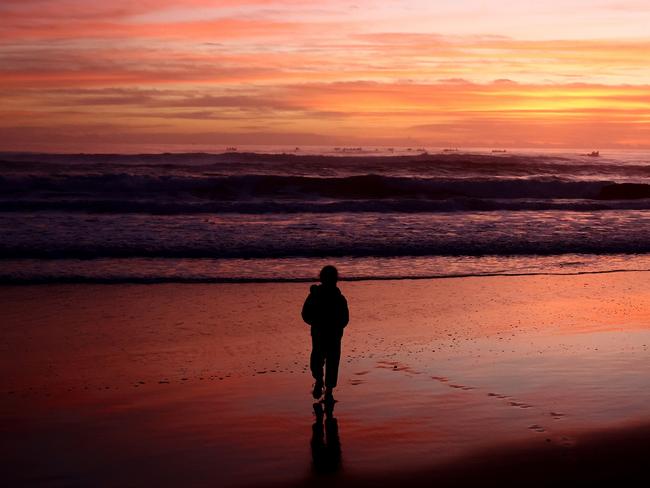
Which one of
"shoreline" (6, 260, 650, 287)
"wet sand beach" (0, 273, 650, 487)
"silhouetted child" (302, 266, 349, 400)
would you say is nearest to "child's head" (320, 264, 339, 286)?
"silhouetted child" (302, 266, 349, 400)

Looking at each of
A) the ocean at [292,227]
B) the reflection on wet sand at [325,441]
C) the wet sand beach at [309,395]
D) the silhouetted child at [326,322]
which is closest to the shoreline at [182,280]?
the ocean at [292,227]

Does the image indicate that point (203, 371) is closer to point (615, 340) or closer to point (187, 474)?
point (187, 474)

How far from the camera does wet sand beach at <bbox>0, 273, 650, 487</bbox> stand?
607cm

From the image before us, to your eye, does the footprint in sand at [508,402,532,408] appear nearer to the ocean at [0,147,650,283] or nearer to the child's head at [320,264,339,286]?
the child's head at [320,264,339,286]

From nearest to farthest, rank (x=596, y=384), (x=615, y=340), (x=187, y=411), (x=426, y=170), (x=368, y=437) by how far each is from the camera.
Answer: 1. (x=368, y=437)
2. (x=187, y=411)
3. (x=596, y=384)
4. (x=615, y=340)
5. (x=426, y=170)

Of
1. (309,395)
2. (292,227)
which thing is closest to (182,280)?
(309,395)

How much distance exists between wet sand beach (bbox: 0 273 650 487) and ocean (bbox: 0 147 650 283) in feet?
11.1

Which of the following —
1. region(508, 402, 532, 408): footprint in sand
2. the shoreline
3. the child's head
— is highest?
the child's head

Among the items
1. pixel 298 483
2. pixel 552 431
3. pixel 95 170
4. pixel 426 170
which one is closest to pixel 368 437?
pixel 298 483

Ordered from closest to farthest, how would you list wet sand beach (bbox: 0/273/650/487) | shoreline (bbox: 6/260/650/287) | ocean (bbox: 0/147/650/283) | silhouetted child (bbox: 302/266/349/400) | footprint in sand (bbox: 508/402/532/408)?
wet sand beach (bbox: 0/273/650/487)
footprint in sand (bbox: 508/402/532/408)
silhouetted child (bbox: 302/266/349/400)
shoreline (bbox: 6/260/650/287)
ocean (bbox: 0/147/650/283)

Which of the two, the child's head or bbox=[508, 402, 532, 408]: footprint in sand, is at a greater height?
the child's head

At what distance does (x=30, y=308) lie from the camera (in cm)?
1184

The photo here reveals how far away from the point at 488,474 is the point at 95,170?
36961 mm

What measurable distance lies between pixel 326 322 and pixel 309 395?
0.70 m
